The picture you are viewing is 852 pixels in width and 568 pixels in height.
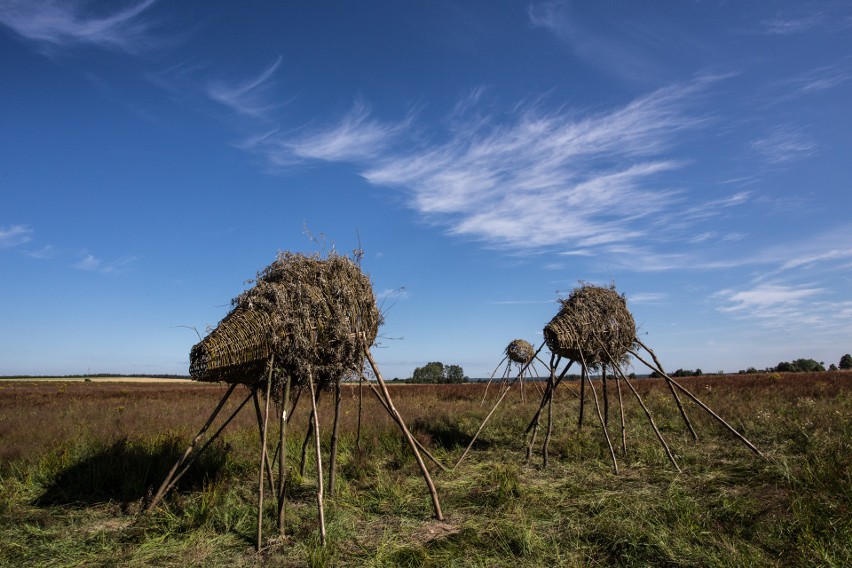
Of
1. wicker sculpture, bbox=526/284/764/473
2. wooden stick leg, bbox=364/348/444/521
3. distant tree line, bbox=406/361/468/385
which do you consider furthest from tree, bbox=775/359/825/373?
wooden stick leg, bbox=364/348/444/521

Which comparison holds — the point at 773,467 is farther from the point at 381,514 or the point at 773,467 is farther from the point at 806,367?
the point at 806,367

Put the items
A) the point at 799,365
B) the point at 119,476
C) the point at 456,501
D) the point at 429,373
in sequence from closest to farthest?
1. the point at 456,501
2. the point at 119,476
3. the point at 799,365
4. the point at 429,373

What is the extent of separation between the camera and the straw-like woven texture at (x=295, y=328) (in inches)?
249

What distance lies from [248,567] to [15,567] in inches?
102

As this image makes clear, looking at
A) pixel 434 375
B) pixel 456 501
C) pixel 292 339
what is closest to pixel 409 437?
pixel 456 501

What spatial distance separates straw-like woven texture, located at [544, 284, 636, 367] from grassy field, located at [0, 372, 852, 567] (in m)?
2.07

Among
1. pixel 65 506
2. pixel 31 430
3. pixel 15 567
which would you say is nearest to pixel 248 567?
pixel 15 567

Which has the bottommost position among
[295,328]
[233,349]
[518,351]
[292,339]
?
[233,349]

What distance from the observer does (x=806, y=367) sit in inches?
1741

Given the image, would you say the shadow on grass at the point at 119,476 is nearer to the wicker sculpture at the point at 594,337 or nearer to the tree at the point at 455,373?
the wicker sculpture at the point at 594,337

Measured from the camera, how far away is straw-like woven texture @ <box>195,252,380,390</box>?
6.33m

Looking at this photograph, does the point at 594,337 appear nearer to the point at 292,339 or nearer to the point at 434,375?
the point at 292,339

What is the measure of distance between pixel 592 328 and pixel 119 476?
878cm

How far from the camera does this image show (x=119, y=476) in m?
8.25
